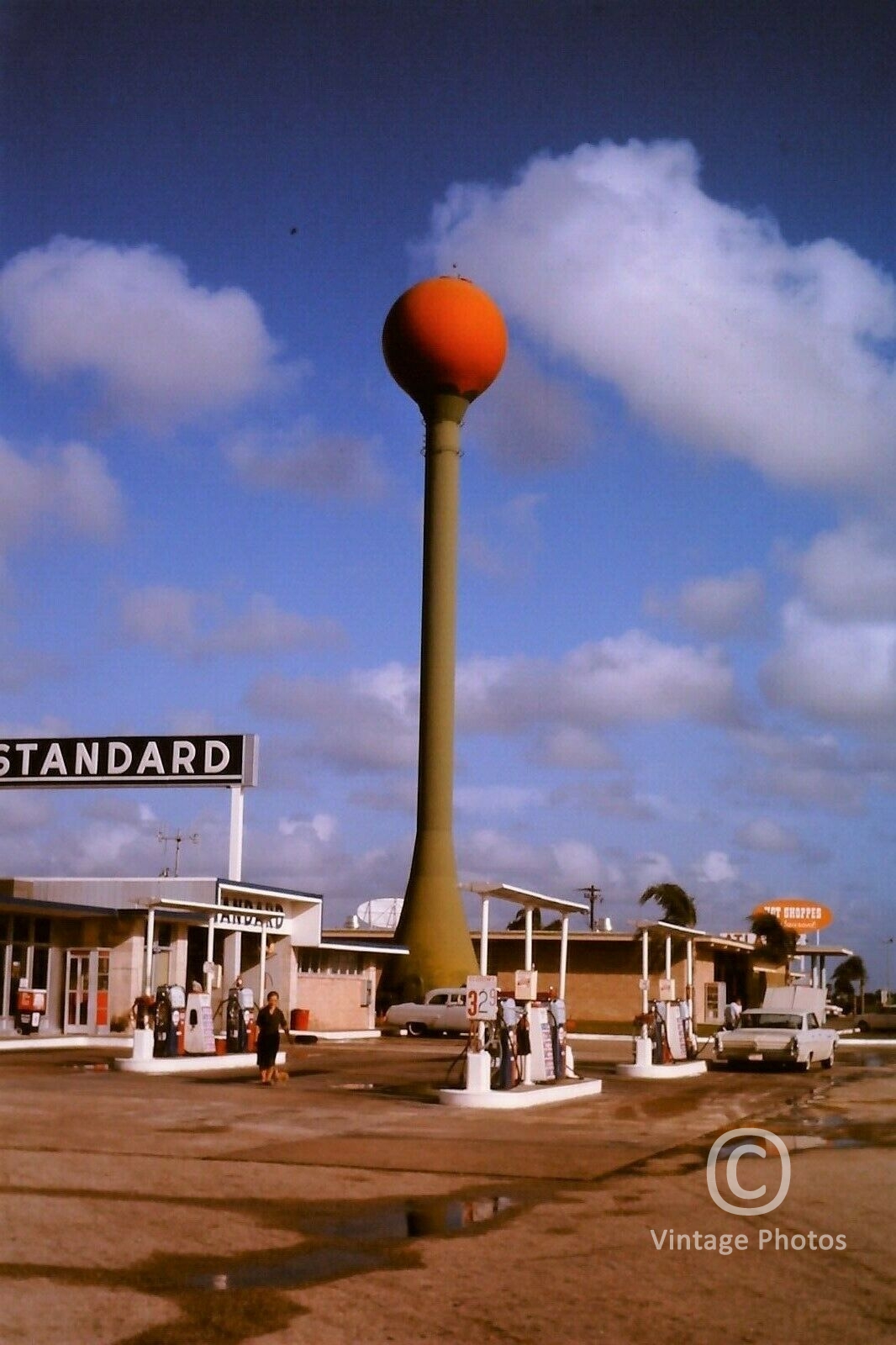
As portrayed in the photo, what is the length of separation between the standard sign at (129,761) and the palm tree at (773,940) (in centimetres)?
3703

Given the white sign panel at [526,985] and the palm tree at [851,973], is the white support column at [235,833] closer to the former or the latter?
the white sign panel at [526,985]

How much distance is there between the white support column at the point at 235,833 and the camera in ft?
136

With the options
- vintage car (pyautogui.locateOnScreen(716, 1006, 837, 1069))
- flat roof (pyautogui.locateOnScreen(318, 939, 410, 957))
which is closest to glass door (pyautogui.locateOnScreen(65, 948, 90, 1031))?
flat roof (pyautogui.locateOnScreen(318, 939, 410, 957))

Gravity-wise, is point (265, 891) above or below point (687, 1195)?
above

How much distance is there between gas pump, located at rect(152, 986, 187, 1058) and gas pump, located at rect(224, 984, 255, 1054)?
173cm

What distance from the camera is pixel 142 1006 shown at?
89.1 ft

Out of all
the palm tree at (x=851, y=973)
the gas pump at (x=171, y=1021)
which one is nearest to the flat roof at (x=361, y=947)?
the gas pump at (x=171, y=1021)

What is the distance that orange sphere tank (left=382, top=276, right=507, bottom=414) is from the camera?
54.4 meters

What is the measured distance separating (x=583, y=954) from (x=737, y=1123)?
39579mm

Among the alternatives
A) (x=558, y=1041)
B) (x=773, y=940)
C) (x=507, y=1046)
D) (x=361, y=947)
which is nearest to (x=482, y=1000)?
(x=507, y=1046)

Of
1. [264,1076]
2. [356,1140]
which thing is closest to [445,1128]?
[356,1140]

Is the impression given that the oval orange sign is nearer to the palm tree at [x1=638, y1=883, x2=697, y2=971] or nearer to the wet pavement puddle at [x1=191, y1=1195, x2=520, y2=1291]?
the palm tree at [x1=638, y1=883, x2=697, y2=971]

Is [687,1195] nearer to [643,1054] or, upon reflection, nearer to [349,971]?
[643,1054]

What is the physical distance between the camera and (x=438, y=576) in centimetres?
5825
